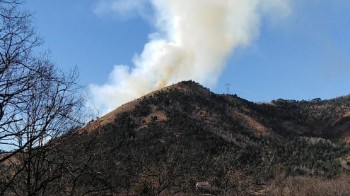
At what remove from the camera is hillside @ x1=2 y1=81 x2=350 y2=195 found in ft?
101

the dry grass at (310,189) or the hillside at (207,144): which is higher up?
the hillside at (207,144)

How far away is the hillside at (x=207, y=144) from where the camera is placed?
30719 mm

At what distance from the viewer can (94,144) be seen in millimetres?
25641

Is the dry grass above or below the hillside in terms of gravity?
below

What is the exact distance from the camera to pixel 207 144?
2421 inches

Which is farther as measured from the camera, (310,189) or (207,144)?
(207,144)

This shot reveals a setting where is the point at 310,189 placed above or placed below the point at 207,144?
below

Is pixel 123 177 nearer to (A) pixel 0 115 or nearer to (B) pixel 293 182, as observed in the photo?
(B) pixel 293 182

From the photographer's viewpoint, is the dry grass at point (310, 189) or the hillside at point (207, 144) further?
the dry grass at point (310, 189)

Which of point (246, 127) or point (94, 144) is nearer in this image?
point (94, 144)

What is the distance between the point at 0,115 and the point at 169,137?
4970 cm

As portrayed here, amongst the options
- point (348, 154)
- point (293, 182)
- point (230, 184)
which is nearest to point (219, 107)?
point (348, 154)

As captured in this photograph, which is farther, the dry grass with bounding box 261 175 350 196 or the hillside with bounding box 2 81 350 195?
the dry grass with bounding box 261 175 350 196

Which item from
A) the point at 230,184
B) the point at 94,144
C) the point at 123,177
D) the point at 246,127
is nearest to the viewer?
the point at 94,144
